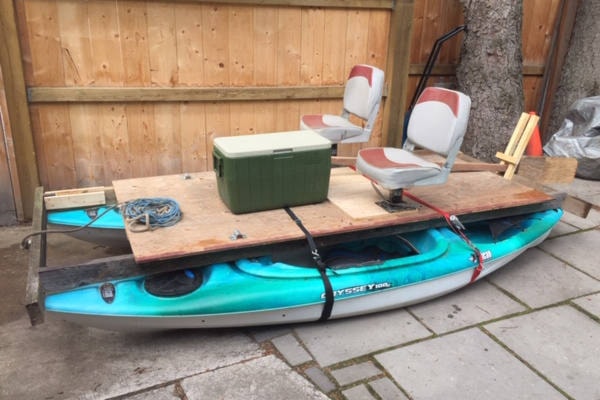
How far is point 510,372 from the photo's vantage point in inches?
106

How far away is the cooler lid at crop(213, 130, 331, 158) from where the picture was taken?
9.63 feet

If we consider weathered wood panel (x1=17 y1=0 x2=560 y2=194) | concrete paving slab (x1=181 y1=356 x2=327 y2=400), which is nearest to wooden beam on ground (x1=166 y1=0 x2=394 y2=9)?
weathered wood panel (x1=17 y1=0 x2=560 y2=194)

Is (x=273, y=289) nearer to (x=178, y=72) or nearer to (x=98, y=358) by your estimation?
(x=98, y=358)

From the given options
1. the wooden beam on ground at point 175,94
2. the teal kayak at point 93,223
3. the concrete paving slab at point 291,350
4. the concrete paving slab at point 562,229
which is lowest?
the concrete paving slab at point 291,350

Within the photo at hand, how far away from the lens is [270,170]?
3041mm

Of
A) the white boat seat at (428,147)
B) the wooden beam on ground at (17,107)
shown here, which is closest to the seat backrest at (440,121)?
the white boat seat at (428,147)

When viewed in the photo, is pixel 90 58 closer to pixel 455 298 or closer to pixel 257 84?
pixel 257 84

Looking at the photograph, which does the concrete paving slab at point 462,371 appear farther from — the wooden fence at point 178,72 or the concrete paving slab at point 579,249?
the wooden fence at point 178,72

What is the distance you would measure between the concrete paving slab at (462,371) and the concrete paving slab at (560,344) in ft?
0.33

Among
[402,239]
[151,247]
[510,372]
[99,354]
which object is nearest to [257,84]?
[402,239]

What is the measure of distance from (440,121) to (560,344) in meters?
1.53

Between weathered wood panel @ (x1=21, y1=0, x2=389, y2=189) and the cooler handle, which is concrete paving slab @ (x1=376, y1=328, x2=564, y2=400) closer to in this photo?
the cooler handle

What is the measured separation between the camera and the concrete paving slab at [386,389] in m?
2.47

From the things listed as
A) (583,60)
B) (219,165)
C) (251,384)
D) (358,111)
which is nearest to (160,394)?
(251,384)
